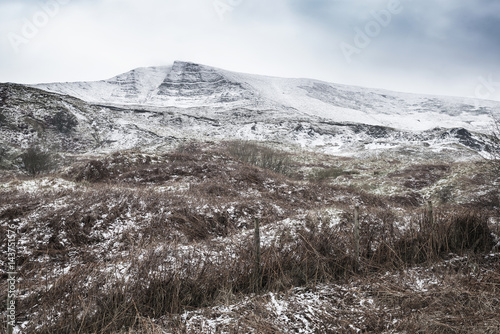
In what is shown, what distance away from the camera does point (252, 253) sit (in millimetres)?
5613

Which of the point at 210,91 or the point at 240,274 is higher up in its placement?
the point at 210,91

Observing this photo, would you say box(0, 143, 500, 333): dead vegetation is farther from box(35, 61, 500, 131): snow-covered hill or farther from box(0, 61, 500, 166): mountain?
box(35, 61, 500, 131): snow-covered hill

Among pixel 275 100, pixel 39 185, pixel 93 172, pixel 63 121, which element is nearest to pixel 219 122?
pixel 63 121

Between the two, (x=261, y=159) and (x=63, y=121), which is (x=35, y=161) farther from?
(x=63, y=121)

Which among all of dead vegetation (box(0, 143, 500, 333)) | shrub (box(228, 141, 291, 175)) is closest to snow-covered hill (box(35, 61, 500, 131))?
shrub (box(228, 141, 291, 175))

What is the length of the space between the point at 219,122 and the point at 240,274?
10227 cm

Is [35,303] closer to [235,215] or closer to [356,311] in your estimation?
[356,311]

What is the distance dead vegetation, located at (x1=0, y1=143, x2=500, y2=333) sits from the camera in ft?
12.1

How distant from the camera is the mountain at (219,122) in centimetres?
6344

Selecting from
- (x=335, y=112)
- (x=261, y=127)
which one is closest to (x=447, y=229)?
(x=261, y=127)

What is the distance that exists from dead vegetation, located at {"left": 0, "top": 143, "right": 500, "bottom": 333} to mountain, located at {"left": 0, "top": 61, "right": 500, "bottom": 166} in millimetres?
13117

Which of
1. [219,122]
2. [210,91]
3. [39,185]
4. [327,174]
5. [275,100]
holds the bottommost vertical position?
[327,174]

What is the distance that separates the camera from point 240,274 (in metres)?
5.03

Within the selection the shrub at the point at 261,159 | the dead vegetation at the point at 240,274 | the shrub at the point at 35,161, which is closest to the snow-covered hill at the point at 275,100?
the shrub at the point at 261,159
